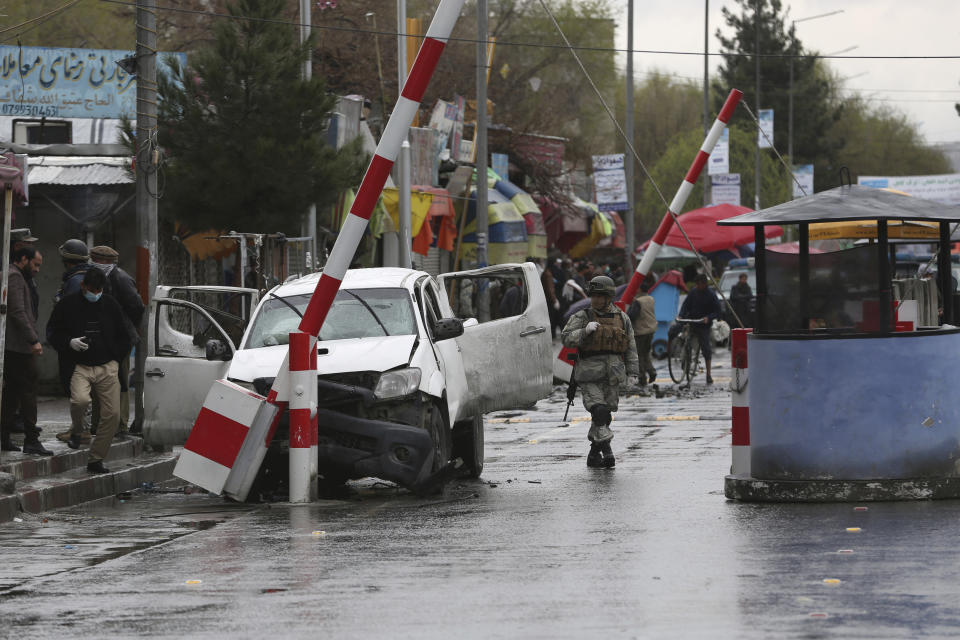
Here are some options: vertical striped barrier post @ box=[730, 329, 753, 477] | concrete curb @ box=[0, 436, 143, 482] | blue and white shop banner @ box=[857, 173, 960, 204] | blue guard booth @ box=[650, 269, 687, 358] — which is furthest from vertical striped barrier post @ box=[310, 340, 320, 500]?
blue and white shop banner @ box=[857, 173, 960, 204]

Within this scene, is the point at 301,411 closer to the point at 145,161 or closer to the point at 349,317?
the point at 349,317

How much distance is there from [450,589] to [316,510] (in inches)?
158

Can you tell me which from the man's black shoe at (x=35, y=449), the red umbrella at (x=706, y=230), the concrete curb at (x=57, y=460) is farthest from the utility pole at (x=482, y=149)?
the man's black shoe at (x=35, y=449)

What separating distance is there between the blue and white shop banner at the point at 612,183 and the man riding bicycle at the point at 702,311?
41.7 feet

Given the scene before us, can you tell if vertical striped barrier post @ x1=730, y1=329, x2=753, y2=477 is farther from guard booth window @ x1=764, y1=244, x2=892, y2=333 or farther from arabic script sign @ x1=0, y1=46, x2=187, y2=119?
arabic script sign @ x1=0, y1=46, x2=187, y2=119

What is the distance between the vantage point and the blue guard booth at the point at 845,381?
1060cm

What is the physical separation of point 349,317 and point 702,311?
13.8 meters

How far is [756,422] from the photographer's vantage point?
11.0 m

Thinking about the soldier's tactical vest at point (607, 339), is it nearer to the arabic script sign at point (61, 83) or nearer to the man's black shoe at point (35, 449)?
the man's black shoe at point (35, 449)

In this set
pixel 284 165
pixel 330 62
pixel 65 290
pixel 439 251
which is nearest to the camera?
pixel 65 290

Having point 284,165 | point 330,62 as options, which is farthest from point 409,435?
point 330,62

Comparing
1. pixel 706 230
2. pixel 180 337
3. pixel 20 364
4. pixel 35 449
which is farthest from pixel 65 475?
pixel 706 230

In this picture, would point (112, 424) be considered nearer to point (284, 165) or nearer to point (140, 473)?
point (140, 473)

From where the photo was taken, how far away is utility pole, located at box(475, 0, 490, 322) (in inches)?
1174
